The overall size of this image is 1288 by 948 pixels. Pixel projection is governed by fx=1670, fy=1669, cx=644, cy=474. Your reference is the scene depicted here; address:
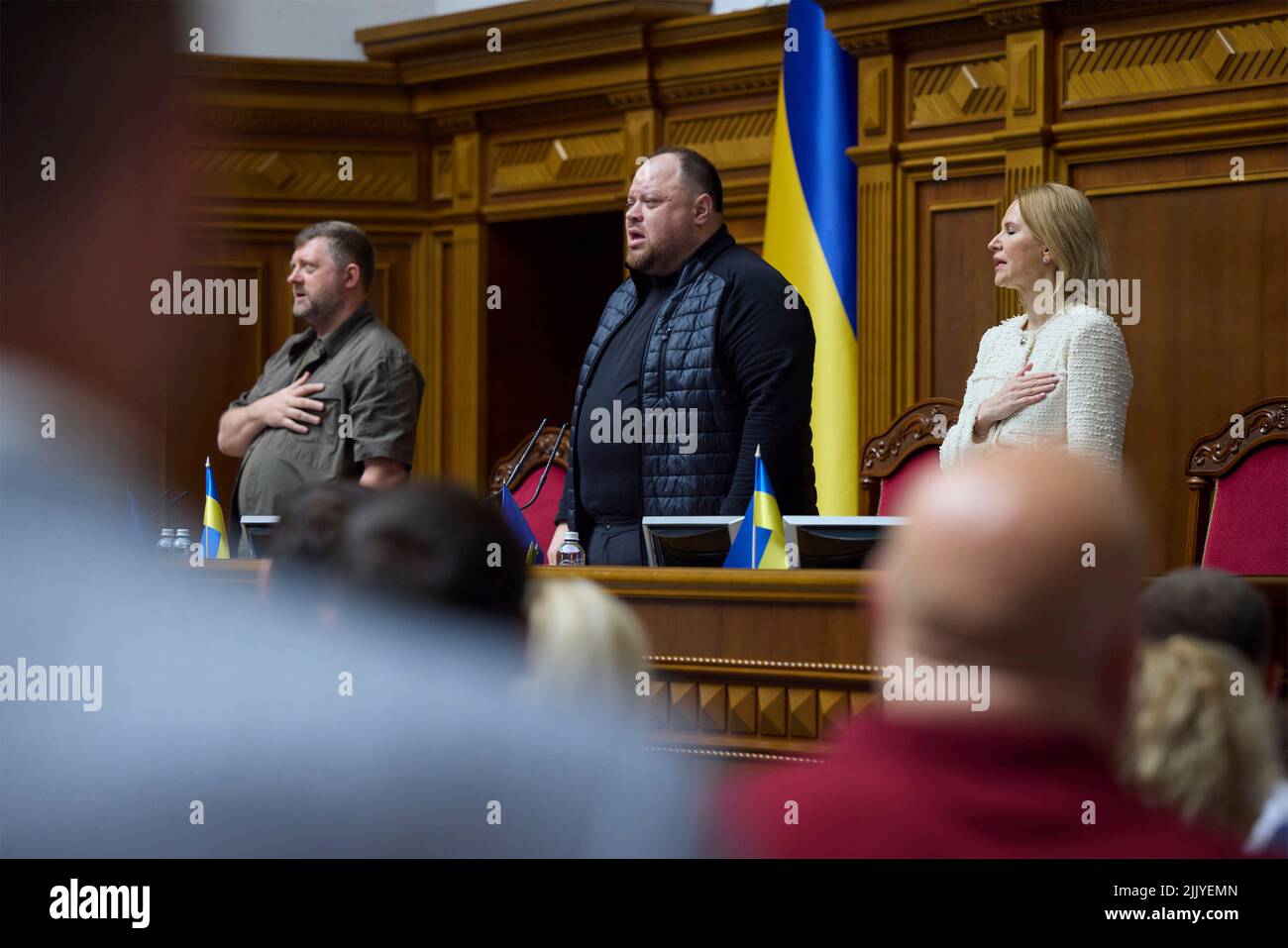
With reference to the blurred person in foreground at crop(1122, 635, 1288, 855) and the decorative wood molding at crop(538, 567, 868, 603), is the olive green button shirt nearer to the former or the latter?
the decorative wood molding at crop(538, 567, 868, 603)

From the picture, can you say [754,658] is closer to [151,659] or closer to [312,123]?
[151,659]

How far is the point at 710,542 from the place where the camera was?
9.73 ft

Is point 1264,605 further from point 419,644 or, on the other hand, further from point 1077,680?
point 419,644

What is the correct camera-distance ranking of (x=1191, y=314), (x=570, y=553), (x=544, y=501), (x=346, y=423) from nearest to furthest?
(x=570, y=553) < (x=346, y=423) < (x=544, y=501) < (x=1191, y=314)

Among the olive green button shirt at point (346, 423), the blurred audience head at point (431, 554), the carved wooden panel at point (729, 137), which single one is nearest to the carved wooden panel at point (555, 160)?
the carved wooden panel at point (729, 137)

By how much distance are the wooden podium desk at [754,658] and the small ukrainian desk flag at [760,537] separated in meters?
0.32

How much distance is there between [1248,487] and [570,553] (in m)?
1.45

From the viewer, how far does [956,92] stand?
19.6 feet

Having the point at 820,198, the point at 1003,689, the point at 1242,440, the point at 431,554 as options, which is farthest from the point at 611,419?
the point at 820,198

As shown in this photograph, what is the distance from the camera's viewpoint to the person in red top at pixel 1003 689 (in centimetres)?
85

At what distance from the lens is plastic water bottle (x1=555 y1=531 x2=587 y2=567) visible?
11.1 ft

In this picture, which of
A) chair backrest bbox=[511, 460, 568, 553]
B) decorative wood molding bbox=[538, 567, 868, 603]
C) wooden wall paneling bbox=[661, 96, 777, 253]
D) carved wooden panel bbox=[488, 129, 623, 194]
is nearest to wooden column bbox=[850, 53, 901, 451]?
wooden wall paneling bbox=[661, 96, 777, 253]

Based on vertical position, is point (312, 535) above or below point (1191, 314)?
below
